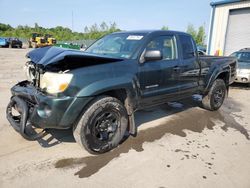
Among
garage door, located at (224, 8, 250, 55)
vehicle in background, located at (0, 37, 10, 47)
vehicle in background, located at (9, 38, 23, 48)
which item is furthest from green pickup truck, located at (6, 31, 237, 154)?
vehicle in background, located at (0, 37, 10, 47)

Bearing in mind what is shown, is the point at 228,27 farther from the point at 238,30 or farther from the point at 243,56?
the point at 243,56

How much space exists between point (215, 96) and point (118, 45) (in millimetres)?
3110

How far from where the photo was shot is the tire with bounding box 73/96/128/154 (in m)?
3.30

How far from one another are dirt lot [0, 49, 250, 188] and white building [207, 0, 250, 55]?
13.1 metres

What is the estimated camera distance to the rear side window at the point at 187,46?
4715 mm

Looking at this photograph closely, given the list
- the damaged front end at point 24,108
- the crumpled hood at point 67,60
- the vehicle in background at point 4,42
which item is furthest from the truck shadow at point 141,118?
the vehicle in background at point 4,42

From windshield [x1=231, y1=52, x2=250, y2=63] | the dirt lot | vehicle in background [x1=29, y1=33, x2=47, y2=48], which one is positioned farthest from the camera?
vehicle in background [x1=29, y1=33, x2=47, y2=48]

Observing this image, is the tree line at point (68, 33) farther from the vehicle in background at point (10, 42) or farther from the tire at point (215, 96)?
the tire at point (215, 96)

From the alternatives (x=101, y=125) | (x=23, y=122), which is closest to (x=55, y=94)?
(x=23, y=122)

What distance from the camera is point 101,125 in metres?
3.54

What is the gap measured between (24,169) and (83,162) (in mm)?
774

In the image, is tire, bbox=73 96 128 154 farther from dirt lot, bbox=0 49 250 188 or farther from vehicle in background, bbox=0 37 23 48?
vehicle in background, bbox=0 37 23 48

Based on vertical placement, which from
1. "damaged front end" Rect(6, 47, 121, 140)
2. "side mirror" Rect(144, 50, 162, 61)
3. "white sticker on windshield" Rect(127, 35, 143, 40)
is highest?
"white sticker on windshield" Rect(127, 35, 143, 40)

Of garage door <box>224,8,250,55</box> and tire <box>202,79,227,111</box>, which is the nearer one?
tire <box>202,79,227,111</box>
